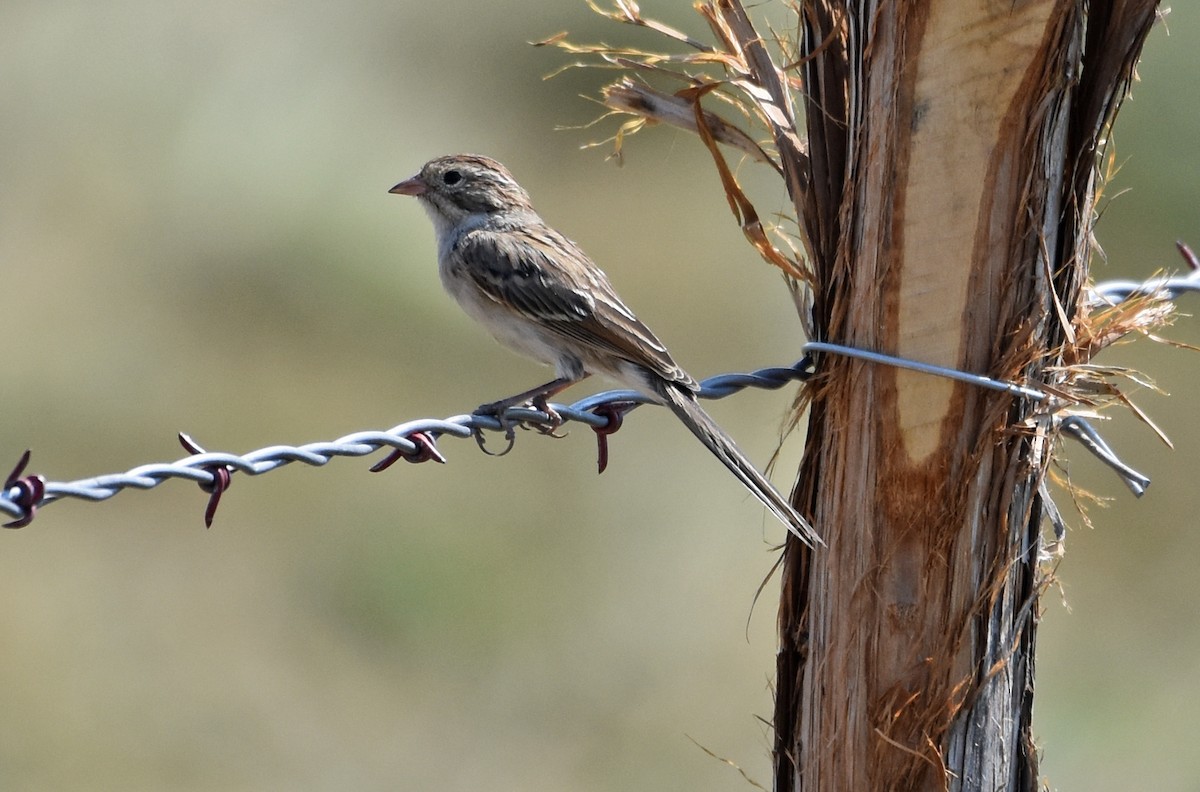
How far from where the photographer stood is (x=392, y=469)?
10766 millimetres

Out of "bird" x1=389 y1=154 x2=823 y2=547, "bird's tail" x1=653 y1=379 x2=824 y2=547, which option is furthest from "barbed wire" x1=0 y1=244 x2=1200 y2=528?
"bird" x1=389 y1=154 x2=823 y2=547

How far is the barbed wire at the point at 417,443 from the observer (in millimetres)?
3254

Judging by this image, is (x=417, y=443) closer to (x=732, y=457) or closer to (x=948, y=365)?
(x=732, y=457)

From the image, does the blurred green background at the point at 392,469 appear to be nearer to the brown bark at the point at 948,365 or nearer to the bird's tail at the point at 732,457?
the bird's tail at the point at 732,457

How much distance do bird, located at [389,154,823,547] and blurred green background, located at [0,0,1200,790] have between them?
310 cm

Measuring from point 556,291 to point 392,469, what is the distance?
4873 mm

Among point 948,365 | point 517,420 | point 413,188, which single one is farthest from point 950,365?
point 413,188

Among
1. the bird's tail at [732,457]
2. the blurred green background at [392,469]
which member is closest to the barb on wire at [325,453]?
the bird's tail at [732,457]

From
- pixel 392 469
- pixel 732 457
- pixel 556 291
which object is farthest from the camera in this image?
pixel 392 469

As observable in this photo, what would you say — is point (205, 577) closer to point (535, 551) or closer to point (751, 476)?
point (535, 551)

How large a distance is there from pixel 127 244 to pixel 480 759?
648 cm

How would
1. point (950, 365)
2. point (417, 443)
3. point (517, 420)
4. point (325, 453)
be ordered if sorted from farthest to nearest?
point (517, 420), point (417, 443), point (950, 365), point (325, 453)

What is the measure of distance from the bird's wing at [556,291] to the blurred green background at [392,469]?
320 cm

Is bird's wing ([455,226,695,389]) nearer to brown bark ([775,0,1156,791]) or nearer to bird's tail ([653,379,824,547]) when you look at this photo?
bird's tail ([653,379,824,547])
